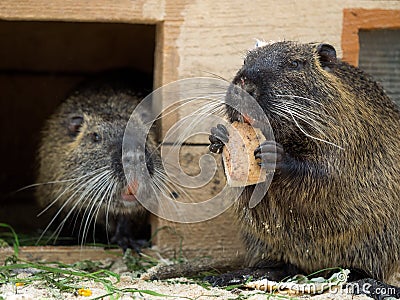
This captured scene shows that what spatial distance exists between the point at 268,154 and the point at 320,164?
1.08 feet

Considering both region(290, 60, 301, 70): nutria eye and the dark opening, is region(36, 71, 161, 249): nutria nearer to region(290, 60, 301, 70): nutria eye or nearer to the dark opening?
region(290, 60, 301, 70): nutria eye

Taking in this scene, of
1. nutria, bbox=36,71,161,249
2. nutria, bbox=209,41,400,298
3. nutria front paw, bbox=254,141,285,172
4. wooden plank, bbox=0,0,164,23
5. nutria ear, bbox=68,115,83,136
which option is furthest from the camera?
nutria ear, bbox=68,115,83,136

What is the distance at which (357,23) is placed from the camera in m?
→ 4.93

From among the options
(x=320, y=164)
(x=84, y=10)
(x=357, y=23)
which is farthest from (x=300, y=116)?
(x=84, y=10)

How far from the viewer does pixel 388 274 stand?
4266 millimetres

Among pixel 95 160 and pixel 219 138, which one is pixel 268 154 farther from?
pixel 95 160

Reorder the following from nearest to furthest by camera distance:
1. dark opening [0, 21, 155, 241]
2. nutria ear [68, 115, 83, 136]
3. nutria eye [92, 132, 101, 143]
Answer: nutria eye [92, 132, 101, 143], nutria ear [68, 115, 83, 136], dark opening [0, 21, 155, 241]

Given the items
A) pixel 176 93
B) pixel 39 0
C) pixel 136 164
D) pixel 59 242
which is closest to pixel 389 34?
pixel 176 93

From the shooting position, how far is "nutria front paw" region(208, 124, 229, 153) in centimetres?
390

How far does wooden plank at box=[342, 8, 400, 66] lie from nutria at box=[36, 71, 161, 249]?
1.33 m

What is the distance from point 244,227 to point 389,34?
169cm

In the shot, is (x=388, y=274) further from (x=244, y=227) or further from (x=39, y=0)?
(x=39, y=0)

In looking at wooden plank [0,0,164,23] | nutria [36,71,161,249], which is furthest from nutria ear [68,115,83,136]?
wooden plank [0,0,164,23]

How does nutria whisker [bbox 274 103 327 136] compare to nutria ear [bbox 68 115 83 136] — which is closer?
nutria whisker [bbox 274 103 327 136]
